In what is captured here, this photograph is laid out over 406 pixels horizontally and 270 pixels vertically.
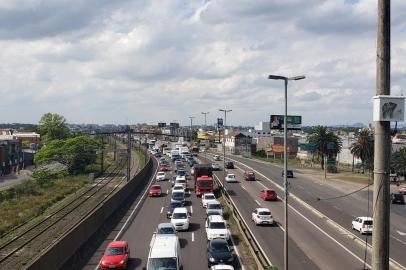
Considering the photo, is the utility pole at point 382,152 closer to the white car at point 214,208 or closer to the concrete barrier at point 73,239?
the concrete barrier at point 73,239

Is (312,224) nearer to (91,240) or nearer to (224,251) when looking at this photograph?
(224,251)

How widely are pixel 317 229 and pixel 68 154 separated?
7256 centimetres

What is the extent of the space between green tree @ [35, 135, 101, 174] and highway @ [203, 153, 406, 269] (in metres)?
45.2

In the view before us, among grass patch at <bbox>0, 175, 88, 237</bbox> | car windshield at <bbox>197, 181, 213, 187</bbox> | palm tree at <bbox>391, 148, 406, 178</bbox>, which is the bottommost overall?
grass patch at <bbox>0, 175, 88, 237</bbox>

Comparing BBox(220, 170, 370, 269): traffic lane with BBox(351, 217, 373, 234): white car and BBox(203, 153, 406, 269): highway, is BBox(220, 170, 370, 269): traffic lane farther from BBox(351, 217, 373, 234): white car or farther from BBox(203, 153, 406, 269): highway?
BBox(351, 217, 373, 234): white car

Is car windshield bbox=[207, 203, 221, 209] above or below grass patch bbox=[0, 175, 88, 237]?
above

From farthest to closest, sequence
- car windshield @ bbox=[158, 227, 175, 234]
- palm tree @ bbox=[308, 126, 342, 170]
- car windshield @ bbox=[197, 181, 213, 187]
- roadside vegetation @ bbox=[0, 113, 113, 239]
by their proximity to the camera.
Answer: palm tree @ bbox=[308, 126, 342, 170]
car windshield @ bbox=[197, 181, 213, 187]
roadside vegetation @ bbox=[0, 113, 113, 239]
car windshield @ bbox=[158, 227, 175, 234]

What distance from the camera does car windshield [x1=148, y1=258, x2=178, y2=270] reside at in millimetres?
22141

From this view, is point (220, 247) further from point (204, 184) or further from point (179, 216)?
point (204, 184)

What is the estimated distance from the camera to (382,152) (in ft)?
22.2

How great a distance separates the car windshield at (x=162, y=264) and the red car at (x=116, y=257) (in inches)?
137

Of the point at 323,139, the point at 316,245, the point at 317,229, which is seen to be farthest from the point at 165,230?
the point at 323,139

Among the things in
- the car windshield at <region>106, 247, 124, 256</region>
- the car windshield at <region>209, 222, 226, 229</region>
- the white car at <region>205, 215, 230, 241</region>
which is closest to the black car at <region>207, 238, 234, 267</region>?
the white car at <region>205, 215, 230, 241</region>

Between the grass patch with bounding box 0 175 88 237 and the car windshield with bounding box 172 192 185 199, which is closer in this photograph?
the car windshield with bounding box 172 192 185 199
